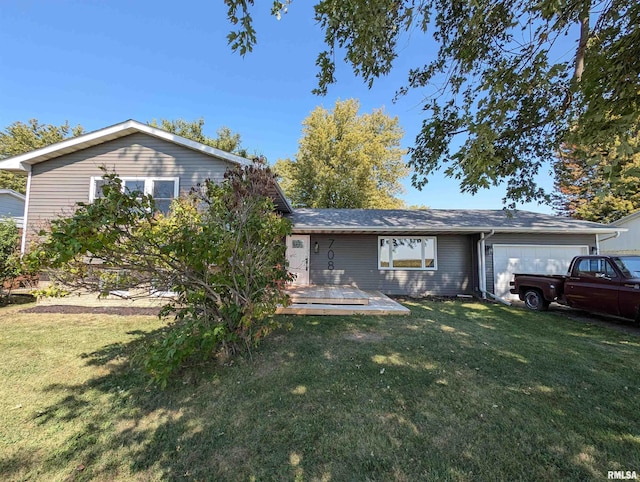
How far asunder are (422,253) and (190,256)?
954 centimetres

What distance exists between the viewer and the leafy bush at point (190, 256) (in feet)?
8.32

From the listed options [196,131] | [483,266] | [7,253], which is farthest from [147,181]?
[196,131]

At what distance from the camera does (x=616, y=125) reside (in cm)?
286

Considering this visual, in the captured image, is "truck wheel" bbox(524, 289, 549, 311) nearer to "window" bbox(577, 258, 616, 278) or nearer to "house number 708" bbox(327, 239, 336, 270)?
"window" bbox(577, 258, 616, 278)

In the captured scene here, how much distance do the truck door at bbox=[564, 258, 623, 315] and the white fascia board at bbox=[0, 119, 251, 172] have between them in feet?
31.7

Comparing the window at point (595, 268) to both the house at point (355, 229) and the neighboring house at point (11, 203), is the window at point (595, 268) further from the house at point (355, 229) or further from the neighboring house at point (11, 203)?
the neighboring house at point (11, 203)

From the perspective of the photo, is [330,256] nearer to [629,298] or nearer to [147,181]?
[147,181]

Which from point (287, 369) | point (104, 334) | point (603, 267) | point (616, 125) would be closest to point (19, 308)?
point (104, 334)

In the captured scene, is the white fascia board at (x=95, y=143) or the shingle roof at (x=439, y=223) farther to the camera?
the shingle roof at (x=439, y=223)

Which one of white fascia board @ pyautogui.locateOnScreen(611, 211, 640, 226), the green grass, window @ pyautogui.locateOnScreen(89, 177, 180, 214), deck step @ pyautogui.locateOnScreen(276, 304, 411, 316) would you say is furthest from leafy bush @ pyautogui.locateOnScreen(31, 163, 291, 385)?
white fascia board @ pyautogui.locateOnScreen(611, 211, 640, 226)

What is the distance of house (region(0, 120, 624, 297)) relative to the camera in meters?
8.30

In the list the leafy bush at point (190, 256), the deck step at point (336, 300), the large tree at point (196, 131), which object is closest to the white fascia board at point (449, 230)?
the deck step at point (336, 300)

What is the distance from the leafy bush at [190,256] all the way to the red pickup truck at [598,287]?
24.4ft

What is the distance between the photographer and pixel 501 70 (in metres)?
3.78
